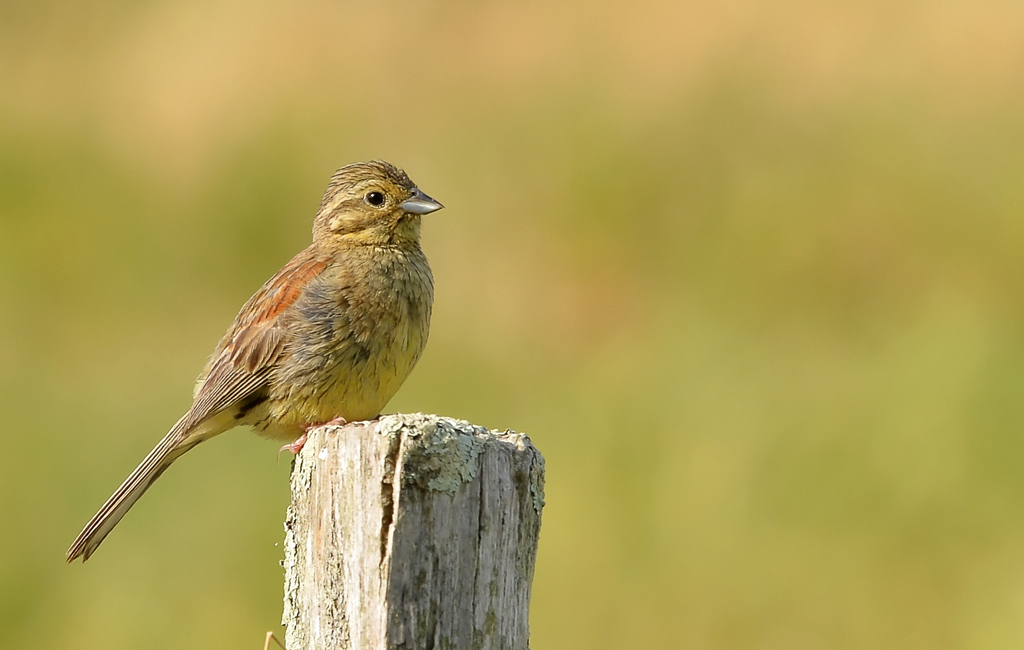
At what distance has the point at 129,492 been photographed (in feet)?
17.3

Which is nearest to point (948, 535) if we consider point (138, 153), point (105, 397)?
point (105, 397)

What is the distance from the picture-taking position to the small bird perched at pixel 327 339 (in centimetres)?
531

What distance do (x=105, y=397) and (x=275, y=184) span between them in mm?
3402

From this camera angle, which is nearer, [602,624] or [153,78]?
[602,624]

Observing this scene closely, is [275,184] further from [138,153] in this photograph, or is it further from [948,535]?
[948,535]

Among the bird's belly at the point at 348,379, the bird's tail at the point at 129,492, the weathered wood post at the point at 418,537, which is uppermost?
the bird's belly at the point at 348,379

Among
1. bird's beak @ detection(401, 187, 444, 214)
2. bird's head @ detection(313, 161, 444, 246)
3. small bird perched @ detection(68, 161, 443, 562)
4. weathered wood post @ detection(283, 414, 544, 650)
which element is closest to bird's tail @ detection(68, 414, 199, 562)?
small bird perched @ detection(68, 161, 443, 562)

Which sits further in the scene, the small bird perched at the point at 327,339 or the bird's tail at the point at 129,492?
the small bird perched at the point at 327,339

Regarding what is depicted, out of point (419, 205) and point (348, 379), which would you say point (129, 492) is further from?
point (419, 205)

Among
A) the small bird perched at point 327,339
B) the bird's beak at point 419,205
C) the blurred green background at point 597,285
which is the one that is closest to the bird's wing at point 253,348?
→ the small bird perched at point 327,339

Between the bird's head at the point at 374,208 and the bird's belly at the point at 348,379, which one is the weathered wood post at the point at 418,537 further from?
the bird's head at the point at 374,208

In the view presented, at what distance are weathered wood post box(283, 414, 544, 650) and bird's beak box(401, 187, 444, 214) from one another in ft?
8.58

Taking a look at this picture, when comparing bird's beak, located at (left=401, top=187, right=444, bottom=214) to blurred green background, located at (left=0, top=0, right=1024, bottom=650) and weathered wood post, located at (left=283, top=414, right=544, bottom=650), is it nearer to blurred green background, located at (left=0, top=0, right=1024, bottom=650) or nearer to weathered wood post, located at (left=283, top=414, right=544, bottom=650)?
weathered wood post, located at (left=283, top=414, right=544, bottom=650)

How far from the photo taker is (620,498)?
29.1 feet
